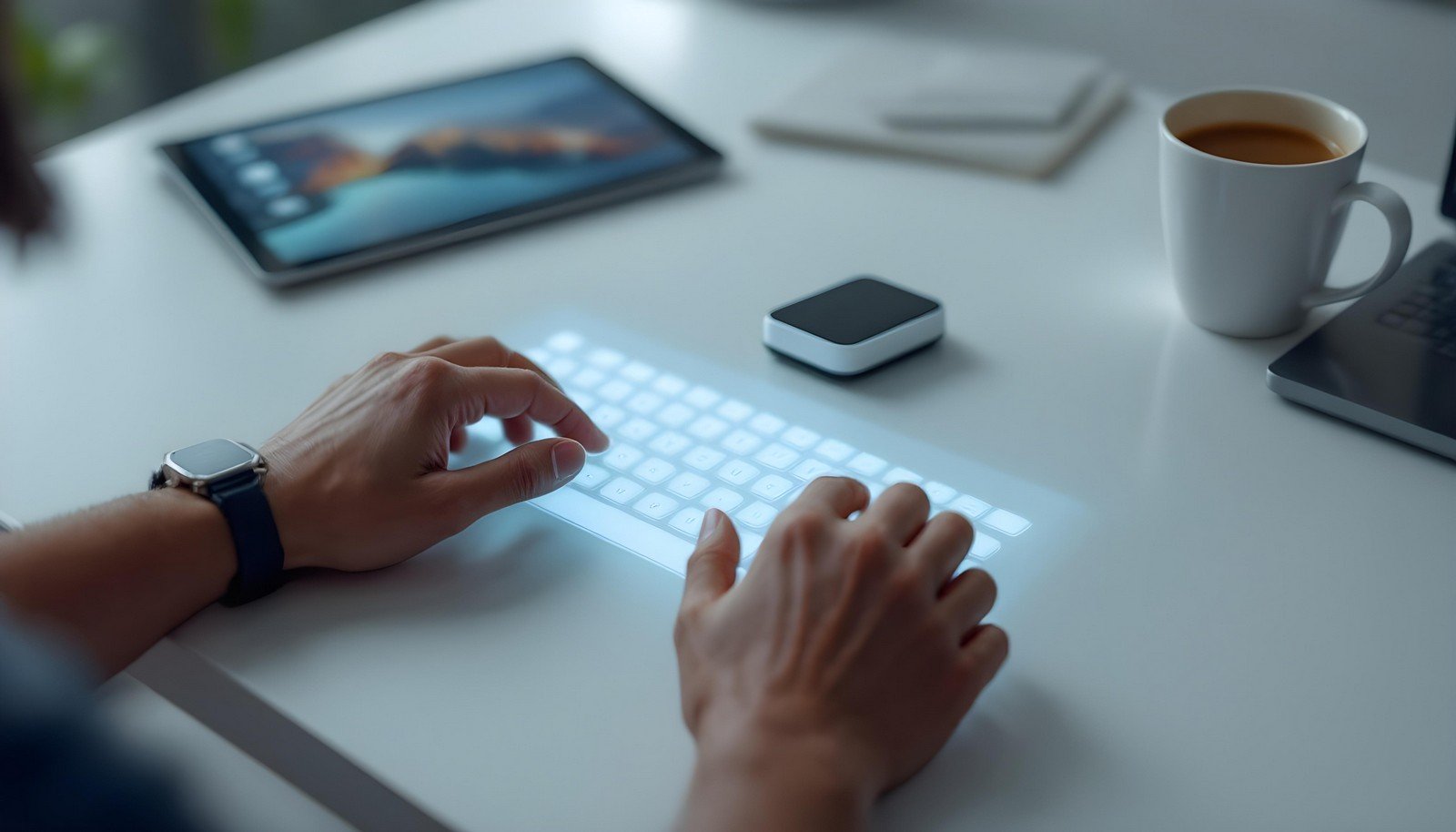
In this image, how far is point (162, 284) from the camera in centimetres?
97

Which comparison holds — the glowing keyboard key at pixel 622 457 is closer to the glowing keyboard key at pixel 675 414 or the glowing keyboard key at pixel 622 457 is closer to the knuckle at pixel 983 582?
the glowing keyboard key at pixel 675 414

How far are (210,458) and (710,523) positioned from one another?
0.97ft

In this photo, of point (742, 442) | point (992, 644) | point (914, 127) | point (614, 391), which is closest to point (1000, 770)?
point (992, 644)

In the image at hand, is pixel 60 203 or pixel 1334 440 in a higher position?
pixel 60 203

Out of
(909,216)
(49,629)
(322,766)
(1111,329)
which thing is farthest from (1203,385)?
(49,629)

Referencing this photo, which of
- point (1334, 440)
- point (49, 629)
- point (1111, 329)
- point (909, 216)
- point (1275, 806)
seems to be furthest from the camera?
point (909, 216)

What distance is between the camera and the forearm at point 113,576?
66 centimetres

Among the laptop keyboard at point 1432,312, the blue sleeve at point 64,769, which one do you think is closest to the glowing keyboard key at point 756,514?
the blue sleeve at point 64,769

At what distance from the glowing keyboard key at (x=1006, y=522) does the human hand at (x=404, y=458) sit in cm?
24

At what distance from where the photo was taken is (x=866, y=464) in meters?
0.76

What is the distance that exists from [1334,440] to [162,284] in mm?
836

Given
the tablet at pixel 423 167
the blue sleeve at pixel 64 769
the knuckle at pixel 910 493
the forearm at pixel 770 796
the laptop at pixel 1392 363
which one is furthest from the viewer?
the tablet at pixel 423 167

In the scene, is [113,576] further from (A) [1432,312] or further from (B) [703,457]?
(A) [1432,312]

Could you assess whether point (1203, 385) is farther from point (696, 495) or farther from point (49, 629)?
point (49, 629)
